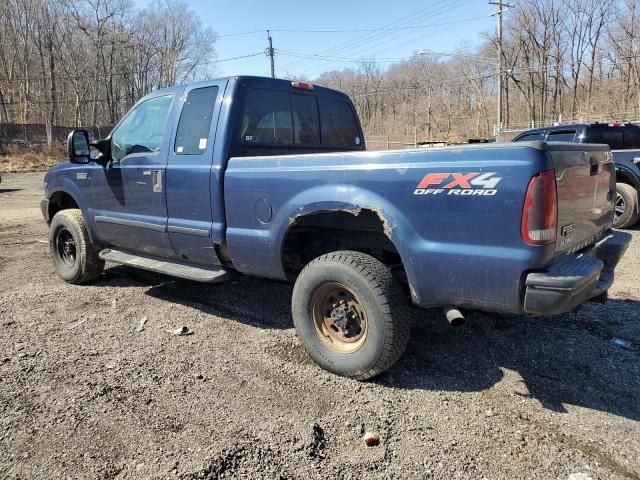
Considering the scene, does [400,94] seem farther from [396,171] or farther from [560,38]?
[396,171]

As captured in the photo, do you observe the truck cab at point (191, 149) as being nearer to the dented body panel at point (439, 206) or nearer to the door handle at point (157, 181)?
the door handle at point (157, 181)

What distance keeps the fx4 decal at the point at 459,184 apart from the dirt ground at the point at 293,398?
130cm

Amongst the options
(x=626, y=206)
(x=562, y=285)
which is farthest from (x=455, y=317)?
(x=626, y=206)

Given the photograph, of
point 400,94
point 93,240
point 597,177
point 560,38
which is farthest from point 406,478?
point 400,94

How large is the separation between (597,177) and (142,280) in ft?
15.8

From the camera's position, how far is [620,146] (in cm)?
880

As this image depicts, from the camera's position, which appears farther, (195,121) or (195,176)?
(195,121)

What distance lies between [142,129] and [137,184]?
1.92 feet

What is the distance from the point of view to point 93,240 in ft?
17.7

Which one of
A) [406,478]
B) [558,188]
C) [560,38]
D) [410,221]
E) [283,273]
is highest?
[560,38]

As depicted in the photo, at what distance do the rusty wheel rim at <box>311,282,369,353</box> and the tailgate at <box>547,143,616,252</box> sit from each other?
1323mm

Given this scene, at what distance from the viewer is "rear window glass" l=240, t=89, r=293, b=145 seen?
4105mm

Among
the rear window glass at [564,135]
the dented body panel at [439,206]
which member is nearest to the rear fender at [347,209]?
the dented body panel at [439,206]

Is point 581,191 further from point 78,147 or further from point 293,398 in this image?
point 78,147
